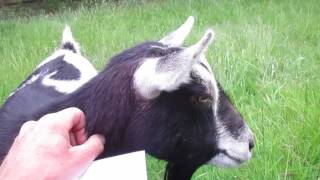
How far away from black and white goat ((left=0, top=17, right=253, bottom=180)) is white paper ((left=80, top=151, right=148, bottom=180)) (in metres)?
0.29

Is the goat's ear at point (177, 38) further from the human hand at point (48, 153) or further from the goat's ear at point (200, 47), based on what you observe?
the human hand at point (48, 153)

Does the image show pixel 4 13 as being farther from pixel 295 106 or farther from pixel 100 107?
pixel 100 107

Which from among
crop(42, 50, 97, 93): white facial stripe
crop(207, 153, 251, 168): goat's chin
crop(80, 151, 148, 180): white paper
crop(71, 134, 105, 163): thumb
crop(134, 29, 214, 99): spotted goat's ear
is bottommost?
crop(207, 153, 251, 168): goat's chin

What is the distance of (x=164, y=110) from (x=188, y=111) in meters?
0.08

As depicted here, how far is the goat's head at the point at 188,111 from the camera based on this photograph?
2082 mm

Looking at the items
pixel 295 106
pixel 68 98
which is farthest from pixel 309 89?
pixel 68 98

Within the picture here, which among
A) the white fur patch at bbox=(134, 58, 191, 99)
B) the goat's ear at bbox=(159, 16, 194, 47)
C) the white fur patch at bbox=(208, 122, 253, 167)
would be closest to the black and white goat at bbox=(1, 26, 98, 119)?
the goat's ear at bbox=(159, 16, 194, 47)

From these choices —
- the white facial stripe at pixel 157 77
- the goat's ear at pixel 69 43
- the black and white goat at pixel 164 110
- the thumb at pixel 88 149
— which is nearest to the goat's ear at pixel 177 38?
the black and white goat at pixel 164 110

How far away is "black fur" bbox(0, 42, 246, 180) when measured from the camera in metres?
2.16

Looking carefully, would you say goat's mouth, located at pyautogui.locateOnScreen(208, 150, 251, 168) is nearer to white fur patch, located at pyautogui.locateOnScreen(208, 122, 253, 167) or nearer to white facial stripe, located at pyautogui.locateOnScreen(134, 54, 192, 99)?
white fur patch, located at pyautogui.locateOnScreen(208, 122, 253, 167)

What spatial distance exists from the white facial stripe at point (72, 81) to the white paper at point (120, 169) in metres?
0.86

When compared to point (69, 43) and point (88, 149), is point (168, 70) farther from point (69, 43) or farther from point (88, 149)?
point (69, 43)

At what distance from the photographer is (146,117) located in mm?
2164

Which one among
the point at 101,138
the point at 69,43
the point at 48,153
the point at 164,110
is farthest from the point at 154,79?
the point at 69,43
